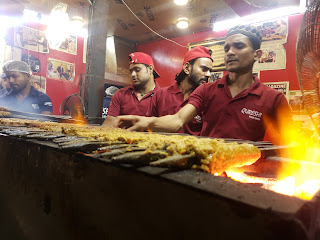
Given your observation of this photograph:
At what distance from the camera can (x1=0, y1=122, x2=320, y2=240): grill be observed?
62cm

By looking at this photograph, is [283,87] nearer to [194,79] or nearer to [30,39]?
[194,79]

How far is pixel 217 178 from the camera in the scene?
2.71 feet

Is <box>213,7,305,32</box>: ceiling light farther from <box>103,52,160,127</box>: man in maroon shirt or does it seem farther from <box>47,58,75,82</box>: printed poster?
<box>47,58,75,82</box>: printed poster

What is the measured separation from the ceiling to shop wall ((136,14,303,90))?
29 cm

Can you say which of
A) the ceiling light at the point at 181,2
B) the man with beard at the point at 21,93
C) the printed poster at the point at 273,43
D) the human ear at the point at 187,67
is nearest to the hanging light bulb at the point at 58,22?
the man with beard at the point at 21,93

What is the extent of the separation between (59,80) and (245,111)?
22.9 ft

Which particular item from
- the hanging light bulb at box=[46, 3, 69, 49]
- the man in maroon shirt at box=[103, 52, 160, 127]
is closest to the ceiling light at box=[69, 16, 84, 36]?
the hanging light bulb at box=[46, 3, 69, 49]

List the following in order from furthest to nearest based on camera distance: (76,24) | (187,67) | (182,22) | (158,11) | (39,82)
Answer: (76,24)
(39,82)
(182,22)
(158,11)
(187,67)

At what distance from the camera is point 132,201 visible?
0.92m

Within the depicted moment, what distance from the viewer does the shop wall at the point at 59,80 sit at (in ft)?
24.2

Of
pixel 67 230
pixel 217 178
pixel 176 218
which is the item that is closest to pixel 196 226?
pixel 176 218

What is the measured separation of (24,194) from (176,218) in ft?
4.40

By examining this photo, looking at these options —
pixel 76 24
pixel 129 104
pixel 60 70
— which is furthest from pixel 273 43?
pixel 60 70

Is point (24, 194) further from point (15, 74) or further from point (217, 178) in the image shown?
point (15, 74)
